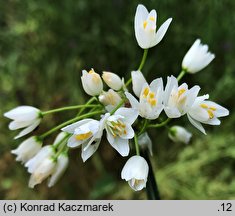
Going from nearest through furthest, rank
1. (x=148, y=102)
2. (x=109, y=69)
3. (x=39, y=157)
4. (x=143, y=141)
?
1. (x=148, y=102)
2. (x=143, y=141)
3. (x=39, y=157)
4. (x=109, y=69)

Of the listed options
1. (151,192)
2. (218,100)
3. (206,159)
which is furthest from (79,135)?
(218,100)

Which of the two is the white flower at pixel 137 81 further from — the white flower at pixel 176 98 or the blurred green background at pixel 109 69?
the blurred green background at pixel 109 69

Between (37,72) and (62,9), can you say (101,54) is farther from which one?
(37,72)

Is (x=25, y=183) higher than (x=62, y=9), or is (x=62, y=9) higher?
(x=62, y=9)

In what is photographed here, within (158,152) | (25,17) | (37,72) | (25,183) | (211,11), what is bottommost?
(25,183)

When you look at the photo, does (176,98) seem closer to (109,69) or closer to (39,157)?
(39,157)

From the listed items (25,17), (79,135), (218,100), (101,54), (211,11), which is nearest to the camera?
(79,135)

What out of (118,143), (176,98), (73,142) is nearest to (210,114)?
(176,98)
